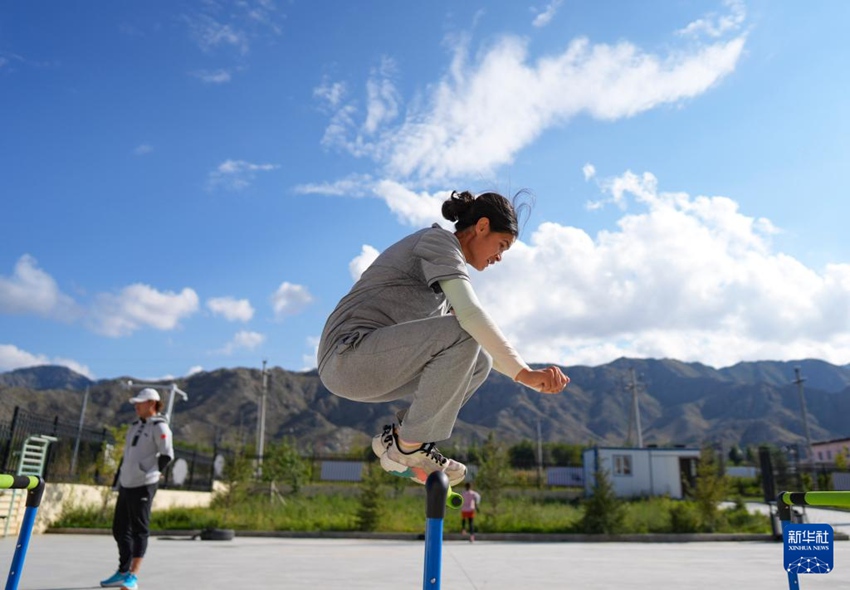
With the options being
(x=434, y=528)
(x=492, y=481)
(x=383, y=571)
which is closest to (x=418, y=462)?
(x=434, y=528)

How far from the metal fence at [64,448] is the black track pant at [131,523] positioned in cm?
678

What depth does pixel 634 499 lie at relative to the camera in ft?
96.5

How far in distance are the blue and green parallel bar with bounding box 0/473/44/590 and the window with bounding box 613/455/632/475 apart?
31654 mm

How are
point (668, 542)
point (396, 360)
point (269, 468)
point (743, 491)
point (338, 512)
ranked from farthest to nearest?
1. point (743, 491)
2. point (269, 468)
3. point (338, 512)
4. point (668, 542)
5. point (396, 360)

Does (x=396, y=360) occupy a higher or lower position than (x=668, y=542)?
higher

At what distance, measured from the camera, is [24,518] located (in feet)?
8.92

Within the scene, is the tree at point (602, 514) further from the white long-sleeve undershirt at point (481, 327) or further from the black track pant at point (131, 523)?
the white long-sleeve undershirt at point (481, 327)

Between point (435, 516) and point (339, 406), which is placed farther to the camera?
point (339, 406)

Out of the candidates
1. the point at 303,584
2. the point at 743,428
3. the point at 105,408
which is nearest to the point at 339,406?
the point at 105,408

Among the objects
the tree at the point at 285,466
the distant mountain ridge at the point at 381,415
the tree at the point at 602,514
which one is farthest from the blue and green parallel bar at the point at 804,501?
the distant mountain ridge at the point at 381,415

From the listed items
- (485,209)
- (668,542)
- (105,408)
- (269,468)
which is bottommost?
(668,542)

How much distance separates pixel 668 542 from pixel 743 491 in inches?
1114

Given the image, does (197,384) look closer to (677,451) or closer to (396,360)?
(677,451)

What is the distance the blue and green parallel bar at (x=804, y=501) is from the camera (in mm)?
2496
